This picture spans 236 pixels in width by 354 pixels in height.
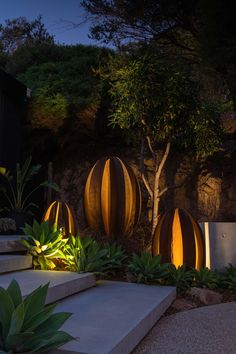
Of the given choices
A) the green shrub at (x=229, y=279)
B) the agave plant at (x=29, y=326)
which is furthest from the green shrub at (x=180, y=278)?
the agave plant at (x=29, y=326)

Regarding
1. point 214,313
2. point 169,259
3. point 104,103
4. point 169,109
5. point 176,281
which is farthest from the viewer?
point 104,103

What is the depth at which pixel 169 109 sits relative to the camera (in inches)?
252

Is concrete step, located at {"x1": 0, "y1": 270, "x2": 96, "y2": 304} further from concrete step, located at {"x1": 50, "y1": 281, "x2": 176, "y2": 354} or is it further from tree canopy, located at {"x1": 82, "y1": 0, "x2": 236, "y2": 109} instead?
tree canopy, located at {"x1": 82, "y1": 0, "x2": 236, "y2": 109}

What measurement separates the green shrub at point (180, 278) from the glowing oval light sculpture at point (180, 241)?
27 centimetres

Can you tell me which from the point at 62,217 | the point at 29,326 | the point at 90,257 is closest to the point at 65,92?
the point at 62,217

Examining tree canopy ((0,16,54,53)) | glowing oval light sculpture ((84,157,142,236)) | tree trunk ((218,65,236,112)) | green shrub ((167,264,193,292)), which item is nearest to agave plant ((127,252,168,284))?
green shrub ((167,264,193,292))

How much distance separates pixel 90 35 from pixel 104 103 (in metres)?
1.35

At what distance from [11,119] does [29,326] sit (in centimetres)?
624

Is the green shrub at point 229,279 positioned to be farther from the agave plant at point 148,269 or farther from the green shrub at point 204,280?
the agave plant at point 148,269

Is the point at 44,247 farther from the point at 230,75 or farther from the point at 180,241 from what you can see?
the point at 230,75

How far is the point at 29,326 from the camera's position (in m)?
1.99

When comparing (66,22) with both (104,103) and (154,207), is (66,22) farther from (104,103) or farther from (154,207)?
(154,207)

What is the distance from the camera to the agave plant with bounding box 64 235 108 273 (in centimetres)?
410

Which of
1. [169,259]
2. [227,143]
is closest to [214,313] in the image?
[169,259]
